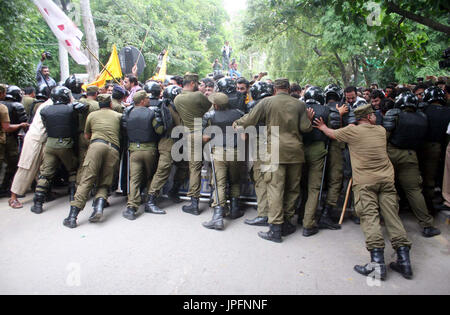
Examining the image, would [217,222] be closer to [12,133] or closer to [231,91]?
[231,91]

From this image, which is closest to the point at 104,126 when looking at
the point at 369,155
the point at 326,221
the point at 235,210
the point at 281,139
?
the point at 235,210

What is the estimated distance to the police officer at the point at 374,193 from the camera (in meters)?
3.64

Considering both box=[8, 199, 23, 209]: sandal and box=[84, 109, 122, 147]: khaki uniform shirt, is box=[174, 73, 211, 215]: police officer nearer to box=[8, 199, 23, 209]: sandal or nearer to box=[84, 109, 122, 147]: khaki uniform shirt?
box=[84, 109, 122, 147]: khaki uniform shirt

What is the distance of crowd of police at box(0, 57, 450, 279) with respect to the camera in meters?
3.97

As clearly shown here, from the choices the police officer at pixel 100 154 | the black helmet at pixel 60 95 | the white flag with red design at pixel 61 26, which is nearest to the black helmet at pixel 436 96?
the police officer at pixel 100 154

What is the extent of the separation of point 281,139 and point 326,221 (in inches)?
61.0

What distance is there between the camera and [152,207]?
5.73 metres

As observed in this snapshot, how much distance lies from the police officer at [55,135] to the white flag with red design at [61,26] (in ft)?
7.38

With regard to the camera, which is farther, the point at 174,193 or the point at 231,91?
the point at 174,193

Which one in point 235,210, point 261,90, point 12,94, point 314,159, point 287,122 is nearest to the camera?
point 287,122

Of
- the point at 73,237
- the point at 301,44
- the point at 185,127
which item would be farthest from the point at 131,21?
the point at 73,237

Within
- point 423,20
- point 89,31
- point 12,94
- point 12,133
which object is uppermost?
point 89,31

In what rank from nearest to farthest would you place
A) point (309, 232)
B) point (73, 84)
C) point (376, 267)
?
1. point (376, 267)
2. point (309, 232)
3. point (73, 84)
